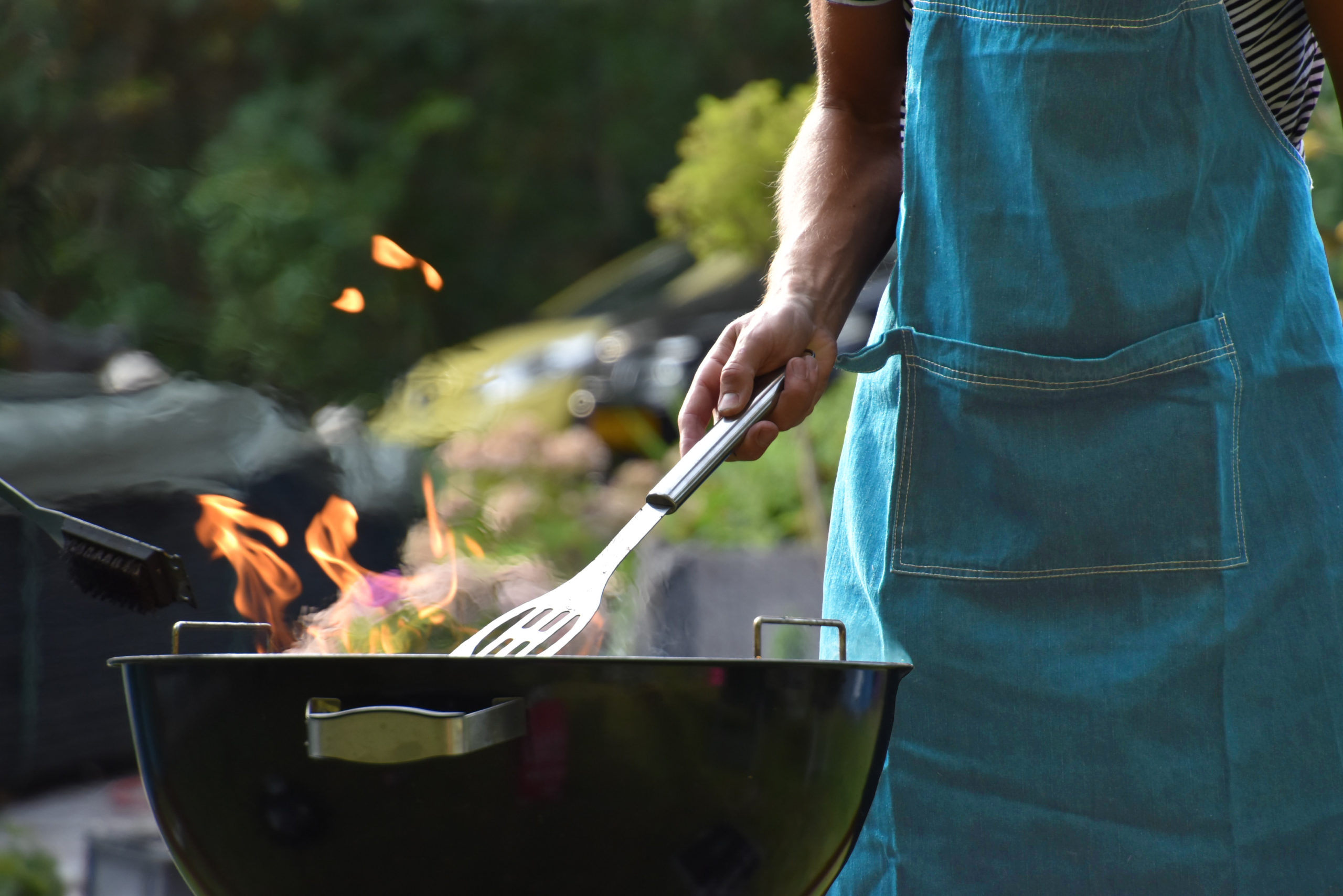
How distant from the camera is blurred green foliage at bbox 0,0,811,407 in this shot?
2836 millimetres

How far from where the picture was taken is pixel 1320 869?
79 cm

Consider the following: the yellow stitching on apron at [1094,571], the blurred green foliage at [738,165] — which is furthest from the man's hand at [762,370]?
the blurred green foliage at [738,165]

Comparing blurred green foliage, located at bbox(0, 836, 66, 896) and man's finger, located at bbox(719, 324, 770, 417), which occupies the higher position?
man's finger, located at bbox(719, 324, 770, 417)

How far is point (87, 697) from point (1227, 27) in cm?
193

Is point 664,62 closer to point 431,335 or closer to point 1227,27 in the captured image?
point 431,335

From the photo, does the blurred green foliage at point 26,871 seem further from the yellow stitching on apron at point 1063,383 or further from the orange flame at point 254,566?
the yellow stitching on apron at point 1063,383

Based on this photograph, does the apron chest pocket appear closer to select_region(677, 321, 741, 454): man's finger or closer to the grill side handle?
select_region(677, 321, 741, 454): man's finger

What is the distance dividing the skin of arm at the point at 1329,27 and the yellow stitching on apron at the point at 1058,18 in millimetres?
60

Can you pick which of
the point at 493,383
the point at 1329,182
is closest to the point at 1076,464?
the point at 1329,182

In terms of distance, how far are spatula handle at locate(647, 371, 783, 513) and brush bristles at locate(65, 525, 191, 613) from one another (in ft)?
1.02

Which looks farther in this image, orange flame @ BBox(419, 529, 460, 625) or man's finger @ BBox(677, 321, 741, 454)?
orange flame @ BBox(419, 529, 460, 625)

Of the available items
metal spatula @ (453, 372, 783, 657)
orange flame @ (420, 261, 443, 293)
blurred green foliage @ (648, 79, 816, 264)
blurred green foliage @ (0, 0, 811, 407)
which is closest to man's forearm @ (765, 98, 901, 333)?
metal spatula @ (453, 372, 783, 657)

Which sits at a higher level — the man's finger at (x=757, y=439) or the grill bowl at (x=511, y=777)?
the man's finger at (x=757, y=439)

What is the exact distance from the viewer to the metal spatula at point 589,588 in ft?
2.23
